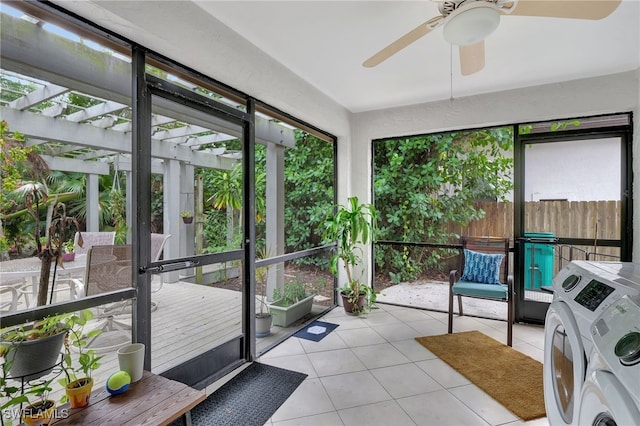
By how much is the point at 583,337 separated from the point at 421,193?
3.65 m

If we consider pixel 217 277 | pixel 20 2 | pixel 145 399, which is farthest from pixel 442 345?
pixel 20 2

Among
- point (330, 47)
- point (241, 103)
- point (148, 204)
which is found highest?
point (330, 47)

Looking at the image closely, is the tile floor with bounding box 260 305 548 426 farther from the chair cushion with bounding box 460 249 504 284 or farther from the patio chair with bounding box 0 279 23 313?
the patio chair with bounding box 0 279 23 313

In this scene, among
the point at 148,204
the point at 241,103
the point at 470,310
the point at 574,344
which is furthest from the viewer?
the point at 470,310

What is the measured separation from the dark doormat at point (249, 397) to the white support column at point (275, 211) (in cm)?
85

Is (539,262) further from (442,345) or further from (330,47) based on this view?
(330,47)

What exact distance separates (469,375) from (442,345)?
0.51 metres

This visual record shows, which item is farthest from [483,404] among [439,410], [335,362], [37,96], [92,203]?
[37,96]

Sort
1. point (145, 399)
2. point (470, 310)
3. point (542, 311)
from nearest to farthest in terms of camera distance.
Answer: point (145, 399) → point (542, 311) → point (470, 310)

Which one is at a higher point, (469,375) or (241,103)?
(241,103)

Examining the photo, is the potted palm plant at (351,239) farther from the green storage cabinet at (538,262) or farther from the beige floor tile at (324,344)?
the green storage cabinet at (538,262)

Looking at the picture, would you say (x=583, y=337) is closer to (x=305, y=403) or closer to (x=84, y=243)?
(x=305, y=403)

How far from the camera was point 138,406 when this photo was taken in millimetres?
1292

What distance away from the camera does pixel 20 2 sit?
53.4 inches
